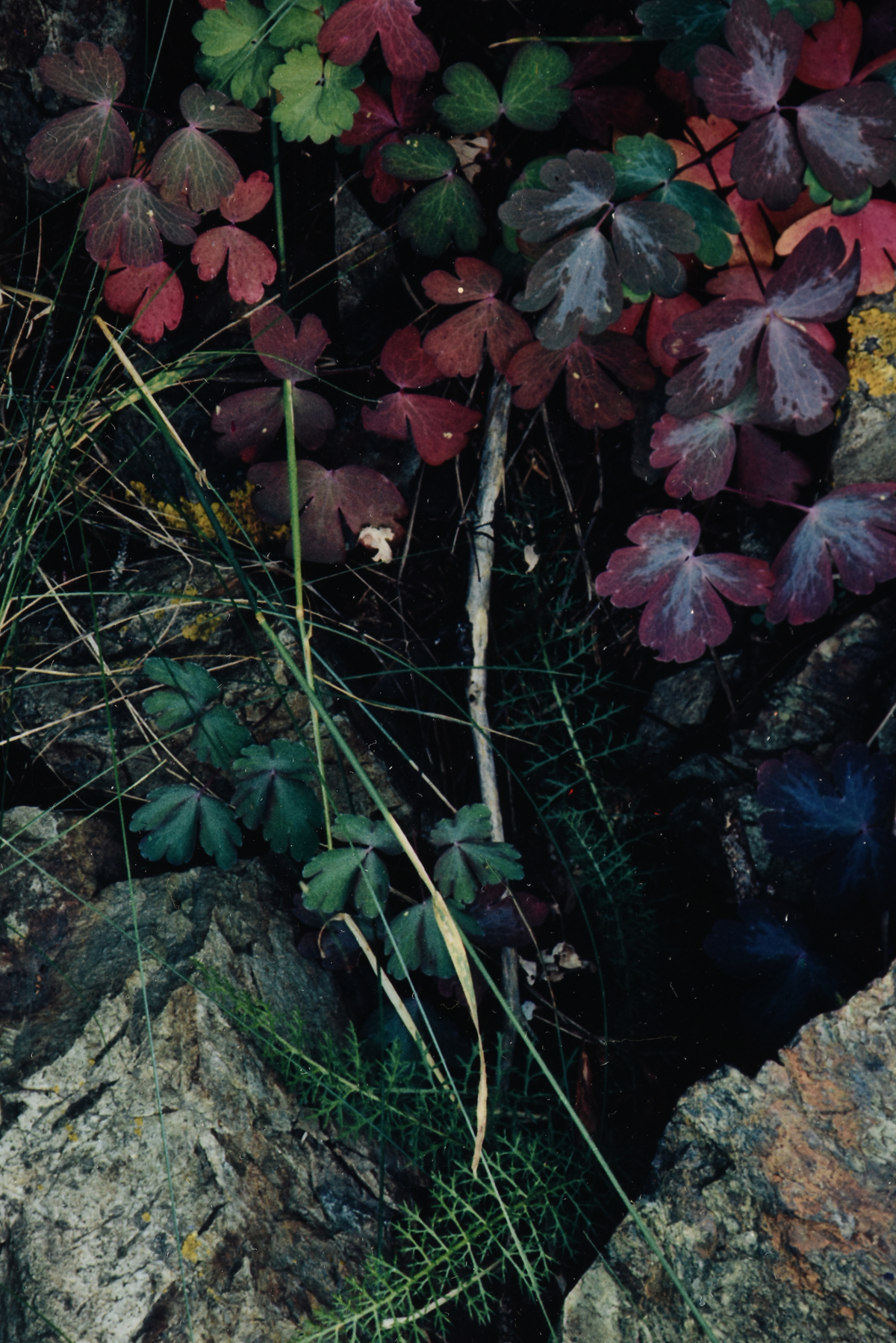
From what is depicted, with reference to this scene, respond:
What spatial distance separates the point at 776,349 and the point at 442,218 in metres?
0.94

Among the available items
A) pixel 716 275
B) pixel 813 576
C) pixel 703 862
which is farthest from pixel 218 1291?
pixel 716 275

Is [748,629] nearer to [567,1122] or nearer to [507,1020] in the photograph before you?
[507,1020]

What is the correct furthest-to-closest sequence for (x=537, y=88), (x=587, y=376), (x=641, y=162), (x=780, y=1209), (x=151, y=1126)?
1. (x=587, y=376)
2. (x=537, y=88)
3. (x=641, y=162)
4. (x=151, y=1126)
5. (x=780, y=1209)

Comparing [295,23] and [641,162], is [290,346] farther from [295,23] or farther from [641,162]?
[641,162]

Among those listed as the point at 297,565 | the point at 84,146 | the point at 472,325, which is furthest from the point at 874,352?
the point at 84,146

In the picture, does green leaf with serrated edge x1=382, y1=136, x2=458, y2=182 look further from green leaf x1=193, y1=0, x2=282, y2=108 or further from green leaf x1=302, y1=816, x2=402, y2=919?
green leaf x1=302, y1=816, x2=402, y2=919

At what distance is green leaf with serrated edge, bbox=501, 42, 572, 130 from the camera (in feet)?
6.73

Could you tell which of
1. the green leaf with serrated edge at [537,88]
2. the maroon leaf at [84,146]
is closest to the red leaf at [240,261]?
the maroon leaf at [84,146]

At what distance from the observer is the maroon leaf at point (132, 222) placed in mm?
2199

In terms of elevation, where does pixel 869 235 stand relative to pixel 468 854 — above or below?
above

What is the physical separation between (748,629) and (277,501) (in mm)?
1380

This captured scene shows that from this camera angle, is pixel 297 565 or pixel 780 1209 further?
pixel 297 565

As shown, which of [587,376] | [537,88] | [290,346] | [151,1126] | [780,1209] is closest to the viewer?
[780,1209]

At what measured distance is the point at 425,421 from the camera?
2.32m
